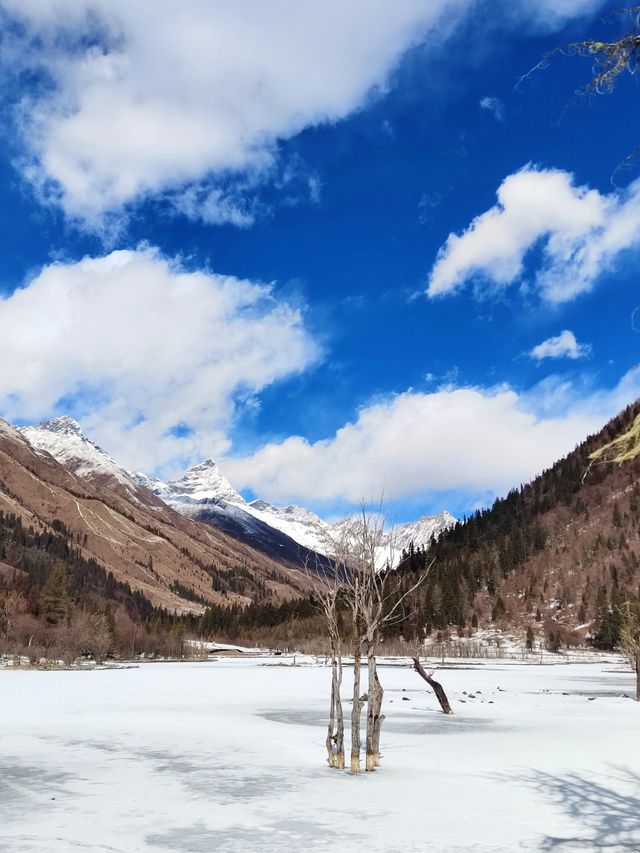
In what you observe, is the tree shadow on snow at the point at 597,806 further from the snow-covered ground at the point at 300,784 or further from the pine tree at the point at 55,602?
the pine tree at the point at 55,602

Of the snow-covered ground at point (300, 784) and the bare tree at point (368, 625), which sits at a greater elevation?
the bare tree at point (368, 625)

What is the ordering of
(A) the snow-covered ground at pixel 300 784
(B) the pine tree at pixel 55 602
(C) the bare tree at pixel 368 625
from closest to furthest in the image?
1. (A) the snow-covered ground at pixel 300 784
2. (C) the bare tree at pixel 368 625
3. (B) the pine tree at pixel 55 602

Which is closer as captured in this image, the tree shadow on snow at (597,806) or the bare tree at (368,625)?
the tree shadow on snow at (597,806)

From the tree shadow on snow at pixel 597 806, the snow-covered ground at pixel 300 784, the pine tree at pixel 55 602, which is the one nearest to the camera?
the tree shadow on snow at pixel 597 806

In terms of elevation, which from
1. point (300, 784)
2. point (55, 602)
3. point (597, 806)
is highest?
point (55, 602)

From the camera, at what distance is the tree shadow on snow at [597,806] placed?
39.2ft

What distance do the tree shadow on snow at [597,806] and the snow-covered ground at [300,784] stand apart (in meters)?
0.04

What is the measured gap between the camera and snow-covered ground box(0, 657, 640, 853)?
Answer: 40.1 feet

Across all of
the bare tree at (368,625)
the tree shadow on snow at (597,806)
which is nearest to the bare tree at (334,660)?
the bare tree at (368,625)

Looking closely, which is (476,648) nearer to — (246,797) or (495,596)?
(495,596)

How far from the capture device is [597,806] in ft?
49.8

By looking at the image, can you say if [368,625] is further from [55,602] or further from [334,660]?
[55,602]

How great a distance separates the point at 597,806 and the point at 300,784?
7152 mm

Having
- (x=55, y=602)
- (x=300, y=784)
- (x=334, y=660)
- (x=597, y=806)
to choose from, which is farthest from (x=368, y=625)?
(x=55, y=602)
